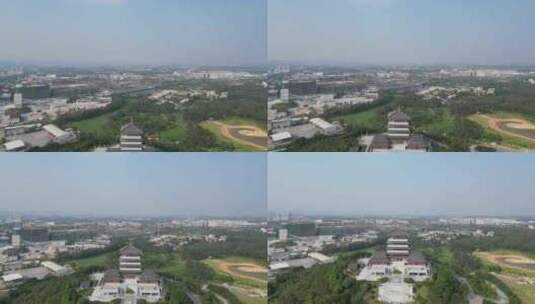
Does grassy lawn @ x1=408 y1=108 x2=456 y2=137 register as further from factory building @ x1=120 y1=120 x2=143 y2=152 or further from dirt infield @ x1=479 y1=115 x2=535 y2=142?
factory building @ x1=120 y1=120 x2=143 y2=152

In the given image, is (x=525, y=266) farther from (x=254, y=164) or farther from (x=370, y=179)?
(x=254, y=164)

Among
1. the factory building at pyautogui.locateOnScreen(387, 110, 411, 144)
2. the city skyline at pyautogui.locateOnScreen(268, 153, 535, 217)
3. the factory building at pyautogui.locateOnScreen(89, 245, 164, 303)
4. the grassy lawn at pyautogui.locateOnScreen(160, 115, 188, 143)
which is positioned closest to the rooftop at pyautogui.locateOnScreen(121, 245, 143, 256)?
the factory building at pyautogui.locateOnScreen(89, 245, 164, 303)

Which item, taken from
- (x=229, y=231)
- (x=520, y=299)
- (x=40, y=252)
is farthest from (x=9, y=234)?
(x=520, y=299)

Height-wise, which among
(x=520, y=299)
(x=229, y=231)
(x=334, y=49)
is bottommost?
(x=520, y=299)

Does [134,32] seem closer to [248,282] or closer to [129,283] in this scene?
[129,283]

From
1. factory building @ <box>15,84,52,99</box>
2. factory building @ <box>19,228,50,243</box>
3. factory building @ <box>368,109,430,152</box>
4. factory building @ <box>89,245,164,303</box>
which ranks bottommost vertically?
factory building @ <box>89,245,164,303</box>

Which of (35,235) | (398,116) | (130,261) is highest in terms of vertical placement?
(398,116)

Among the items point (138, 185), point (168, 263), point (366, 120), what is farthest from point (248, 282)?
point (366, 120)
